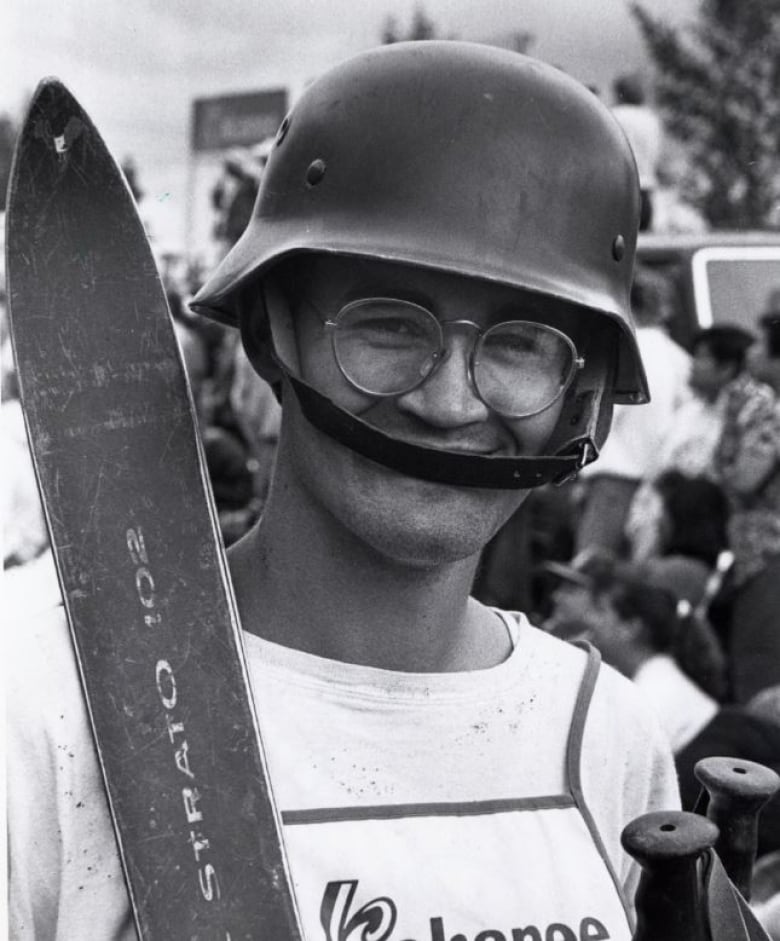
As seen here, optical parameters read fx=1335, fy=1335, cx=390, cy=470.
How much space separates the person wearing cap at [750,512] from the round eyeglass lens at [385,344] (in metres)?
2.77

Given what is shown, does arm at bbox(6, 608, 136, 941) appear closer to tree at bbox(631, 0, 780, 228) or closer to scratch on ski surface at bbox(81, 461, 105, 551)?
scratch on ski surface at bbox(81, 461, 105, 551)

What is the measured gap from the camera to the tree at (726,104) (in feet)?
20.1

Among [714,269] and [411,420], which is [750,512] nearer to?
[714,269]

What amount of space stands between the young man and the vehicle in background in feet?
13.9

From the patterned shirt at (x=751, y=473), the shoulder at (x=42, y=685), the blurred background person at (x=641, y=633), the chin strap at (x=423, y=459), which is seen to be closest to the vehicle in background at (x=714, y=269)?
the patterned shirt at (x=751, y=473)

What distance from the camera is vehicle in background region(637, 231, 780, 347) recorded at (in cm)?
575

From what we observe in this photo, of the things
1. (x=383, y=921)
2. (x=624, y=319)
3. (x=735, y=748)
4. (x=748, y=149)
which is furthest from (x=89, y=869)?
(x=748, y=149)

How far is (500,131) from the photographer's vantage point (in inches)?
60.5

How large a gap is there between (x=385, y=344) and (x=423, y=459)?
0.48 feet

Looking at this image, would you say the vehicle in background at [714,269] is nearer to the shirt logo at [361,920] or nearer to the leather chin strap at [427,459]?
the leather chin strap at [427,459]

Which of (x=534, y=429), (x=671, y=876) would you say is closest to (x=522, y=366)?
(x=534, y=429)

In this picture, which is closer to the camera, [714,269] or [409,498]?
[409,498]

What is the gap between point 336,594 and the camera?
1.64 metres

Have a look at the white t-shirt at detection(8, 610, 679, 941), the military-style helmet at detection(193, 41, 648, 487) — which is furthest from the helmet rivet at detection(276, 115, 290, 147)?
the white t-shirt at detection(8, 610, 679, 941)
